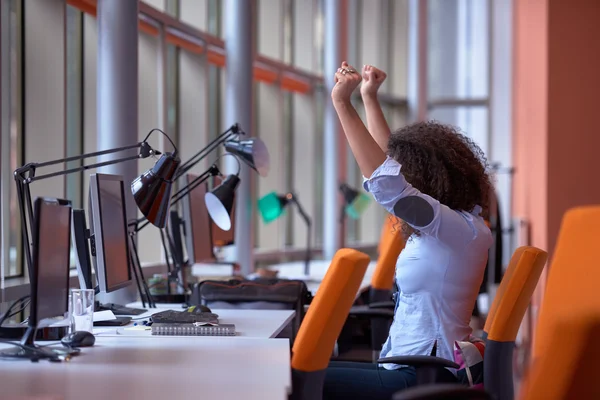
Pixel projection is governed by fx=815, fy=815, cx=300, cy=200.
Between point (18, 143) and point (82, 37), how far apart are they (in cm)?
100

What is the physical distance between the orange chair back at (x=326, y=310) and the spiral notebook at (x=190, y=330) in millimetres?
562

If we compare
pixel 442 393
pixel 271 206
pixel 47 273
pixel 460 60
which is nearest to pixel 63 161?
pixel 47 273

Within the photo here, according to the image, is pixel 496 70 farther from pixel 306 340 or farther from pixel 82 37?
pixel 306 340

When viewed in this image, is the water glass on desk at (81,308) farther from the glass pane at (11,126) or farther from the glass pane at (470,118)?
the glass pane at (470,118)

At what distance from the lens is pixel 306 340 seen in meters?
2.06

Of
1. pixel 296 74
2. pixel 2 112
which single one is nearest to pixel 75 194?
pixel 2 112

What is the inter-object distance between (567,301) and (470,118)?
31.2 feet

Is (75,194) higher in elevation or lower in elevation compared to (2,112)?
lower

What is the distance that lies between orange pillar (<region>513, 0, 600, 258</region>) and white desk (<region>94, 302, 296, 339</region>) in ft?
17.7

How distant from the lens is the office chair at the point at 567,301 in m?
1.66

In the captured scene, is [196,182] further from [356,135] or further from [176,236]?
[356,135]

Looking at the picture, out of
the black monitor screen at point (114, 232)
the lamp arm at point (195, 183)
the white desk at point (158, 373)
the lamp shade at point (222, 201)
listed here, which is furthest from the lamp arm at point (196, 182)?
the white desk at point (158, 373)

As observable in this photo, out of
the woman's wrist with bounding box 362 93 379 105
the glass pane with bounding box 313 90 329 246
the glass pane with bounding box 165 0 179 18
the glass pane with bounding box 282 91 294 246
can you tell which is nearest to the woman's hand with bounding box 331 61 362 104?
the woman's wrist with bounding box 362 93 379 105

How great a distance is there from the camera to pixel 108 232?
8.80 ft
